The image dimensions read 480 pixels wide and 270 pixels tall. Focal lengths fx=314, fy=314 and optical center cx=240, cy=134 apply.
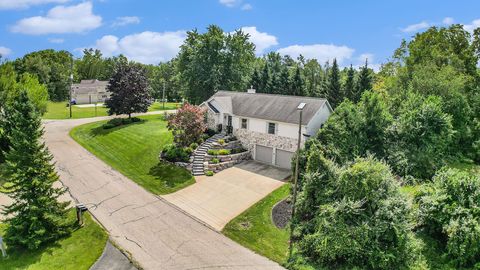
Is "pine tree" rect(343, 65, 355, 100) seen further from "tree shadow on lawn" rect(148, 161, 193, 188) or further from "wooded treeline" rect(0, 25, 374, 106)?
"tree shadow on lawn" rect(148, 161, 193, 188)

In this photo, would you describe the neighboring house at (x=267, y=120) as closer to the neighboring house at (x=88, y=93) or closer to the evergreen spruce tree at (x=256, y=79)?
the evergreen spruce tree at (x=256, y=79)

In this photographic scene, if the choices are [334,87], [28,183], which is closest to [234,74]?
[334,87]

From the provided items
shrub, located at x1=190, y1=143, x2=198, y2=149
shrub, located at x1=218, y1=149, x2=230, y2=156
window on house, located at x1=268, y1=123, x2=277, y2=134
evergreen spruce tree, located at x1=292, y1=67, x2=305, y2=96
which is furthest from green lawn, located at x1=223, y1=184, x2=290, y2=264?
evergreen spruce tree, located at x1=292, y1=67, x2=305, y2=96

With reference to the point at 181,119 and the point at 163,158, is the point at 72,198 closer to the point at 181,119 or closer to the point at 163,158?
the point at 163,158

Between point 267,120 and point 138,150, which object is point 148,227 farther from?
point 267,120

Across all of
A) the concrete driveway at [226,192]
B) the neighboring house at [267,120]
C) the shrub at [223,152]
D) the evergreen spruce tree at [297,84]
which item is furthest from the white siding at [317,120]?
the evergreen spruce tree at [297,84]

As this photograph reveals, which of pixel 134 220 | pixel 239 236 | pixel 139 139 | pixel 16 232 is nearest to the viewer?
pixel 16 232

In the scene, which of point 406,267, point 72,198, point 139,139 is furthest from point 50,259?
point 139,139
